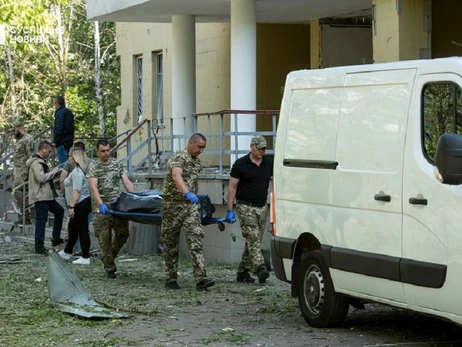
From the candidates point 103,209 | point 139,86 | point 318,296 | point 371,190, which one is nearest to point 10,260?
point 103,209

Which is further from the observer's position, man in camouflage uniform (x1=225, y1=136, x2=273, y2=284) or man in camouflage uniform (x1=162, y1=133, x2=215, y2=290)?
man in camouflage uniform (x1=225, y1=136, x2=273, y2=284)

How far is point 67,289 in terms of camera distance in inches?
466

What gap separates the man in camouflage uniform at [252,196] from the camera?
13.6 metres

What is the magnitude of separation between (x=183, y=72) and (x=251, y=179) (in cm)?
A: 894

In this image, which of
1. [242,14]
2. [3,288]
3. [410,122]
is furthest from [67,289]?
[242,14]

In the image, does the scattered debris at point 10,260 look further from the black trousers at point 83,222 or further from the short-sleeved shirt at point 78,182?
the short-sleeved shirt at point 78,182

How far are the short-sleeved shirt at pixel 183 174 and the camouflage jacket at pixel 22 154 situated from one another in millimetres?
8834

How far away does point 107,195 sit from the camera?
14.8 meters

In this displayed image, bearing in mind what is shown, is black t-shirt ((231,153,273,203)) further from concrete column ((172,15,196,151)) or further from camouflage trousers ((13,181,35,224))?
camouflage trousers ((13,181,35,224))

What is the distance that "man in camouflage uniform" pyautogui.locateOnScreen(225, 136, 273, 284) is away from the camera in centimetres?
1358

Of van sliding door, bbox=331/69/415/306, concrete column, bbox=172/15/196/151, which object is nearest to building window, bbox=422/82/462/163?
van sliding door, bbox=331/69/415/306

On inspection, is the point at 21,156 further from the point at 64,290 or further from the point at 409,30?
the point at 64,290

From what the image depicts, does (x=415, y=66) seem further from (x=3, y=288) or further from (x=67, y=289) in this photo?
(x=3, y=288)

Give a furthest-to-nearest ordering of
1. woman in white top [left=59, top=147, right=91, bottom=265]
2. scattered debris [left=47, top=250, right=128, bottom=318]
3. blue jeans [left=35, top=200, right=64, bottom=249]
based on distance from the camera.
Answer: blue jeans [left=35, top=200, right=64, bottom=249], woman in white top [left=59, top=147, right=91, bottom=265], scattered debris [left=47, top=250, right=128, bottom=318]
